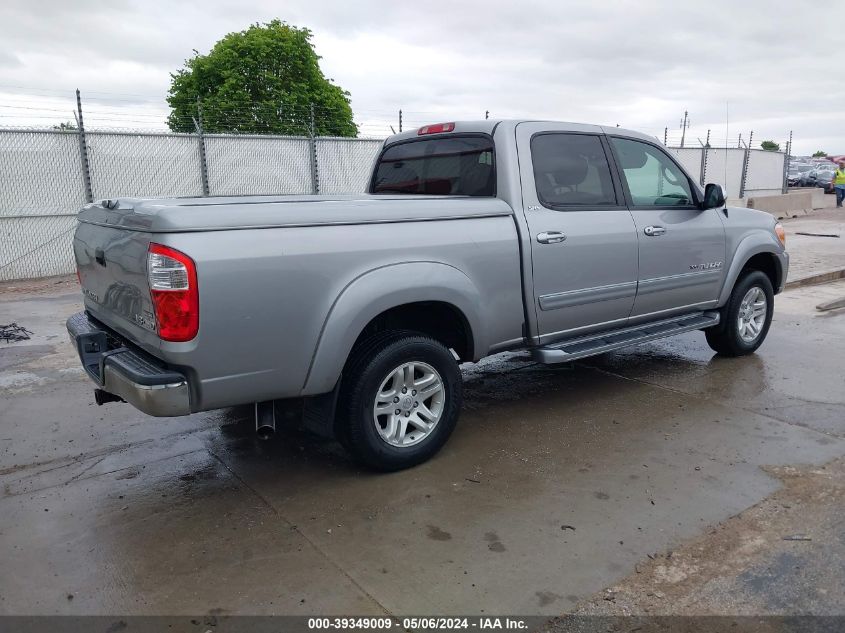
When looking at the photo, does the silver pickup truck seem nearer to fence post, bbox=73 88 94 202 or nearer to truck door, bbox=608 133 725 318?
truck door, bbox=608 133 725 318

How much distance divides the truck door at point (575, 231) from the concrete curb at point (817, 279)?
19.7 feet

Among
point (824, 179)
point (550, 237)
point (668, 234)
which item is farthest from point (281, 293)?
point (824, 179)

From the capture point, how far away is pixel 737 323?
20.1 feet

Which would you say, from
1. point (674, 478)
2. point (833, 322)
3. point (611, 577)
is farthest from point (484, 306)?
point (833, 322)

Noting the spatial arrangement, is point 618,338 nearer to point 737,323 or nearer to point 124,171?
point 737,323

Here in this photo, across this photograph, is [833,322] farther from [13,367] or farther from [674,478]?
[13,367]

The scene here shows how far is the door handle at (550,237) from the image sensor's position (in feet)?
14.4

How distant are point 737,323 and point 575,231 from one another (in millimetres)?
2431

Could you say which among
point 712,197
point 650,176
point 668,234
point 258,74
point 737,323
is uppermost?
point 258,74

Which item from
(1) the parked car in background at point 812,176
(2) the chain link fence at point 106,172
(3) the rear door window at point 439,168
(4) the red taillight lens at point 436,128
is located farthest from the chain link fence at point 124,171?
(1) the parked car in background at point 812,176

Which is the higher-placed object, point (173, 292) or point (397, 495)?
point (173, 292)

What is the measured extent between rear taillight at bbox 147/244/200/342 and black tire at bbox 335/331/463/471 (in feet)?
3.08

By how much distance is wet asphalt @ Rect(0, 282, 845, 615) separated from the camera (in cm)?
294

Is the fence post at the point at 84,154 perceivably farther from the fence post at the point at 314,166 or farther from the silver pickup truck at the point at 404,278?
the silver pickup truck at the point at 404,278
